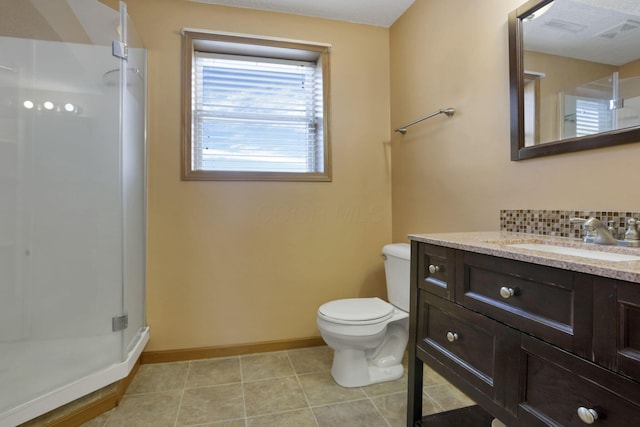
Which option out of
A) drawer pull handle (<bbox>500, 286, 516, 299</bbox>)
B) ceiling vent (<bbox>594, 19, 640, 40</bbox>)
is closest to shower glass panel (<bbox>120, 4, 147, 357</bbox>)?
drawer pull handle (<bbox>500, 286, 516, 299</bbox>)

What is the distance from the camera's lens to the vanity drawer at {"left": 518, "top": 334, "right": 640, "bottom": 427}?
638 millimetres

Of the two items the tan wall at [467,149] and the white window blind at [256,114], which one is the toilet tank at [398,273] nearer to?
the tan wall at [467,149]

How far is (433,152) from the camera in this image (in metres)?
1.97

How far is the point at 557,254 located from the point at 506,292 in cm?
15

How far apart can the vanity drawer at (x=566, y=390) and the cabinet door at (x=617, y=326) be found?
0.09ft

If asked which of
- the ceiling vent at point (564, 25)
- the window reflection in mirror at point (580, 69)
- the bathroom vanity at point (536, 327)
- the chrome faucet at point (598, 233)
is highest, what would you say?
the ceiling vent at point (564, 25)

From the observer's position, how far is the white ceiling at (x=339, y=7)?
2148 mm

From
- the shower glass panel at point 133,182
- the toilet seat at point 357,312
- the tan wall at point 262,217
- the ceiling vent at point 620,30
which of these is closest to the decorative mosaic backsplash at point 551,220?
the ceiling vent at point 620,30

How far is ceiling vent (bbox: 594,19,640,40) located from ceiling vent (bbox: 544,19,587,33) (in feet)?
0.29

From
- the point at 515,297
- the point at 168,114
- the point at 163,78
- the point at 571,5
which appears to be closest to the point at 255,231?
the point at 168,114

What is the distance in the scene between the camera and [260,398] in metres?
1.70

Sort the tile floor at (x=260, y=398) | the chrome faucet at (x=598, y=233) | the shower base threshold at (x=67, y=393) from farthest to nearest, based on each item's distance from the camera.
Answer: the tile floor at (x=260, y=398), the shower base threshold at (x=67, y=393), the chrome faucet at (x=598, y=233)

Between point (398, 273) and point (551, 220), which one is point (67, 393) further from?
point (551, 220)

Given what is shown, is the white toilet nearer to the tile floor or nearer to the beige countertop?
the tile floor
